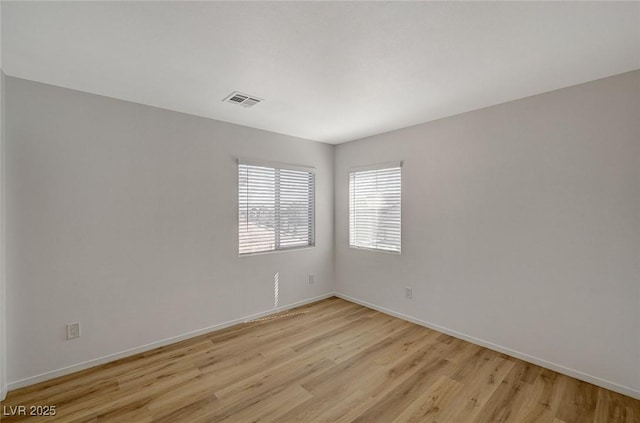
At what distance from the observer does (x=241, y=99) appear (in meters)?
2.71

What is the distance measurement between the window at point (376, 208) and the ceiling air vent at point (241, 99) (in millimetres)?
1947

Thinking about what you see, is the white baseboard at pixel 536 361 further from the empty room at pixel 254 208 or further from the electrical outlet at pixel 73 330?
the electrical outlet at pixel 73 330

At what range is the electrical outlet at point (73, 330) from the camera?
244 cm

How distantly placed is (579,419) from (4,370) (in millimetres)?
4271

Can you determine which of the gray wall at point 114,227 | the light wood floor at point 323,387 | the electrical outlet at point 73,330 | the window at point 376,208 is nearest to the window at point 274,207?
the gray wall at point 114,227

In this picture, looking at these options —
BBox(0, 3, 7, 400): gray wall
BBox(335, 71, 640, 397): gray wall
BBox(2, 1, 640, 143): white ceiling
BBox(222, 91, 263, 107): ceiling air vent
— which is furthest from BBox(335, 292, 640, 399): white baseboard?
BBox(0, 3, 7, 400): gray wall

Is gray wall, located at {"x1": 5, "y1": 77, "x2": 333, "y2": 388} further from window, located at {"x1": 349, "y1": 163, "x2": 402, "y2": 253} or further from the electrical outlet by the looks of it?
window, located at {"x1": 349, "y1": 163, "x2": 402, "y2": 253}

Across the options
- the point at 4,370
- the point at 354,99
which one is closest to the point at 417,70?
the point at 354,99

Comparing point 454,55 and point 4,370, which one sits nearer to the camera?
point 454,55

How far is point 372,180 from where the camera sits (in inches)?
160

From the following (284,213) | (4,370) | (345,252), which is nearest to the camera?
(4,370)

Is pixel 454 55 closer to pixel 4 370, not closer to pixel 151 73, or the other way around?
pixel 151 73

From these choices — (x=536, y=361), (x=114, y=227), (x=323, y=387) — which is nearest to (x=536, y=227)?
(x=536, y=361)

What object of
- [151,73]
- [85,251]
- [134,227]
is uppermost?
[151,73]
